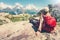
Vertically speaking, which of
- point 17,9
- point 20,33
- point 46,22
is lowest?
point 20,33

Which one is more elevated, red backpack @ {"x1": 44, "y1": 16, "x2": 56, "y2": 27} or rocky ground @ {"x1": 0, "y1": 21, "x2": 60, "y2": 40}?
red backpack @ {"x1": 44, "y1": 16, "x2": 56, "y2": 27}

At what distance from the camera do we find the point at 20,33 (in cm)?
511

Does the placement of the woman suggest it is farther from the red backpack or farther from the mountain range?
the mountain range

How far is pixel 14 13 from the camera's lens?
5285mm

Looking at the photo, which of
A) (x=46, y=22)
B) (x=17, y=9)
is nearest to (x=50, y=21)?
(x=46, y=22)

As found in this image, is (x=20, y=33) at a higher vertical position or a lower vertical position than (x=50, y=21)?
lower

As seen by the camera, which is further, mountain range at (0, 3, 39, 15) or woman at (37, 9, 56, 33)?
mountain range at (0, 3, 39, 15)

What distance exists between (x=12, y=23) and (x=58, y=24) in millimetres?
1003

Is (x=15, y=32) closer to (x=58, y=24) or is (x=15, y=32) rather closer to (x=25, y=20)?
(x=25, y=20)

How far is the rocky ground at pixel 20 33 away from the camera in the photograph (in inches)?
200

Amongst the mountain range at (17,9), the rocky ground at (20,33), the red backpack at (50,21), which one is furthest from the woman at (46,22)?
the mountain range at (17,9)

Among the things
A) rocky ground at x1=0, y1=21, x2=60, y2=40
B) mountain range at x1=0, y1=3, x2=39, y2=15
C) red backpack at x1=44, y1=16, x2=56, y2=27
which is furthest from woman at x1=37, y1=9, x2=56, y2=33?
mountain range at x1=0, y1=3, x2=39, y2=15

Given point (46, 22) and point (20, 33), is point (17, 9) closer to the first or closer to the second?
point (20, 33)

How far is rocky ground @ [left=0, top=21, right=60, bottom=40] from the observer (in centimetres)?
507
